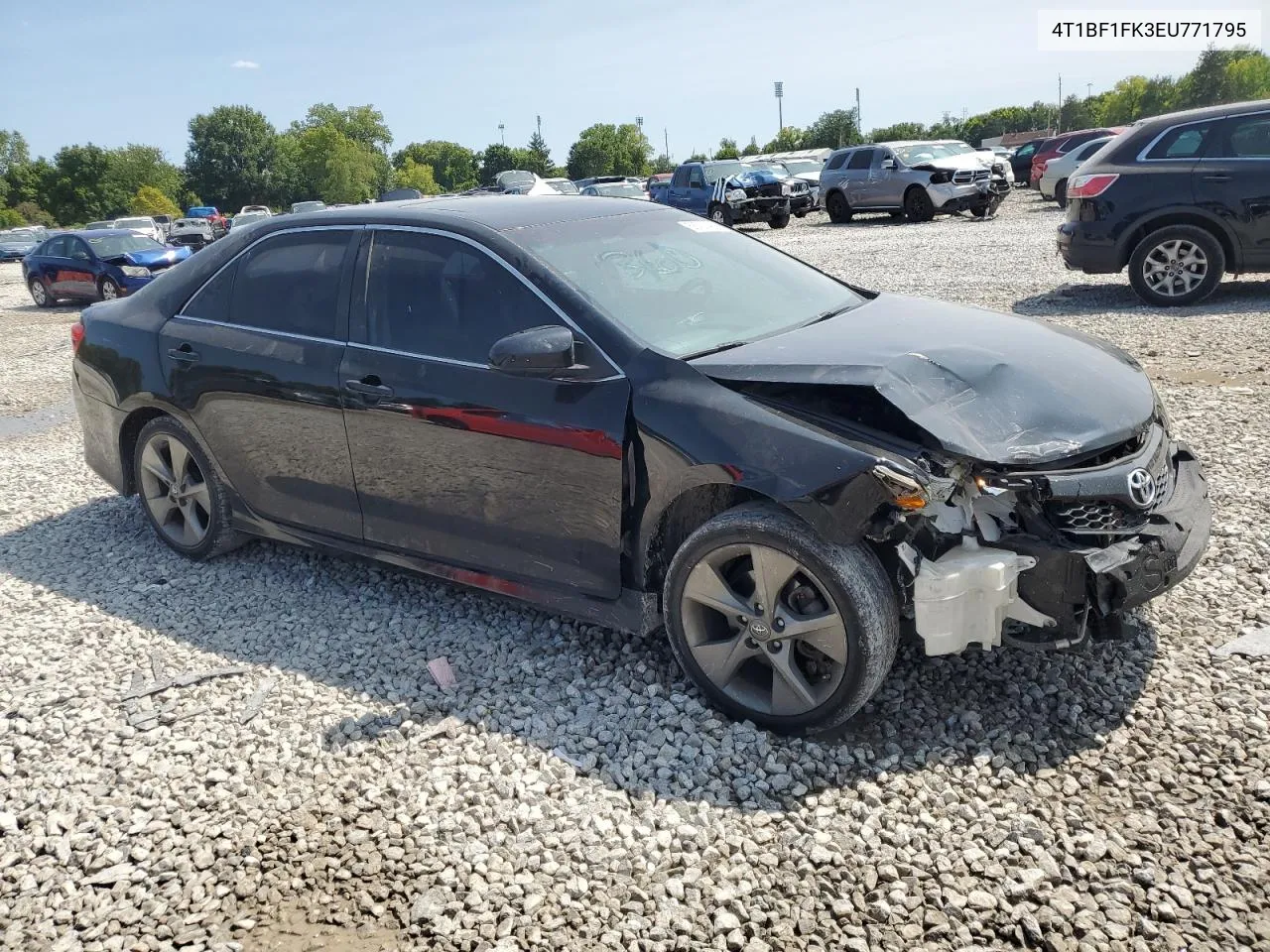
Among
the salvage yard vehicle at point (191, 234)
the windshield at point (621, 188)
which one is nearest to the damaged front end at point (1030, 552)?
the windshield at point (621, 188)

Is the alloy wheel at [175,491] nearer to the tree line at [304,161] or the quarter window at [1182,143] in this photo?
the quarter window at [1182,143]

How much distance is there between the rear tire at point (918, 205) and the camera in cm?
2302

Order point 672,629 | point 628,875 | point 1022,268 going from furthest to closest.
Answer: point 1022,268
point 672,629
point 628,875

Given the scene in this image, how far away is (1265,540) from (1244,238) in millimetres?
5901

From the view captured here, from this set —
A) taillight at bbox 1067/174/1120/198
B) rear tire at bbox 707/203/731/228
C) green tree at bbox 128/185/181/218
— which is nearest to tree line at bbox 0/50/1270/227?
green tree at bbox 128/185/181/218

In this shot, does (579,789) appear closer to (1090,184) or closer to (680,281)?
(680,281)

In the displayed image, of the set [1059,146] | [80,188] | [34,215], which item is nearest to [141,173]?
[80,188]

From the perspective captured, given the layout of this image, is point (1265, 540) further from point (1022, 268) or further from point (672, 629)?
point (1022, 268)

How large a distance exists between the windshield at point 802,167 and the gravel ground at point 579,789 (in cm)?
3087

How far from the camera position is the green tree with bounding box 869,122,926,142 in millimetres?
72438

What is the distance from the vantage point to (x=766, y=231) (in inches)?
1014

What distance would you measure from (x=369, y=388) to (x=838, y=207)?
2249cm

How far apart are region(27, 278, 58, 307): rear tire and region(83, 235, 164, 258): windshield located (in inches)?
71.1

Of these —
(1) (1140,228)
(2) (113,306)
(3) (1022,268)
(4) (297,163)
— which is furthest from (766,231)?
(4) (297,163)
